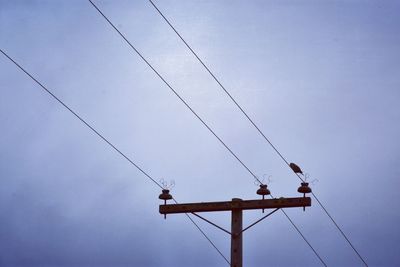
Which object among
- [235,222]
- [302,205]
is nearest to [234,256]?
[235,222]

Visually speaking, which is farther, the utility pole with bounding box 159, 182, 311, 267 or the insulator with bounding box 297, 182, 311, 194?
the insulator with bounding box 297, 182, 311, 194

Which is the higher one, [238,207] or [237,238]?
[238,207]

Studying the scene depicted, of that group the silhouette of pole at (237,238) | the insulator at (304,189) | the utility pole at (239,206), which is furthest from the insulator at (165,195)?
the insulator at (304,189)

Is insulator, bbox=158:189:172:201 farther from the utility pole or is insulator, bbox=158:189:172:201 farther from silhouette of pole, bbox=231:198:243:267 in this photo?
silhouette of pole, bbox=231:198:243:267

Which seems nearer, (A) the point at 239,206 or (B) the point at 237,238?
(B) the point at 237,238

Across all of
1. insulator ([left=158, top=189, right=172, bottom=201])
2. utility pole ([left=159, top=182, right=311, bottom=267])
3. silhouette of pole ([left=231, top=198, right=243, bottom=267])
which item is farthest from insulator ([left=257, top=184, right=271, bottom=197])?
insulator ([left=158, top=189, right=172, bottom=201])

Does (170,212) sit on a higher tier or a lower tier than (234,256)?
higher

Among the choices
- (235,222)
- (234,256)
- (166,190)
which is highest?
(166,190)

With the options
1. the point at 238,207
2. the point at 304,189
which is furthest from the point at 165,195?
the point at 304,189

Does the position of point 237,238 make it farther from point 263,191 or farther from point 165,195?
point 165,195

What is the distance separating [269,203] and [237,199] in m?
0.67

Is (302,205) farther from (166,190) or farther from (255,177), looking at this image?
(166,190)

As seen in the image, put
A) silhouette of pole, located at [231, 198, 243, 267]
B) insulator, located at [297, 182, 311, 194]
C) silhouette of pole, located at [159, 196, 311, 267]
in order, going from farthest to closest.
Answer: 1. insulator, located at [297, 182, 311, 194]
2. silhouette of pole, located at [159, 196, 311, 267]
3. silhouette of pole, located at [231, 198, 243, 267]

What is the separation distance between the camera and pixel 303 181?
12.3 meters
